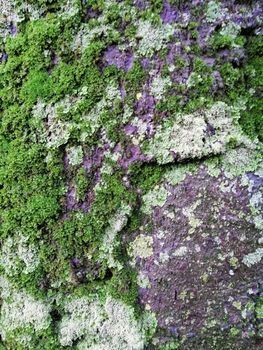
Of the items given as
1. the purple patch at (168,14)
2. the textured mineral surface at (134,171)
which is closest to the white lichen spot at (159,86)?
the textured mineral surface at (134,171)

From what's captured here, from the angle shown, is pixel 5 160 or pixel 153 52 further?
pixel 5 160

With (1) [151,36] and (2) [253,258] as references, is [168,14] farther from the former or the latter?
(2) [253,258]

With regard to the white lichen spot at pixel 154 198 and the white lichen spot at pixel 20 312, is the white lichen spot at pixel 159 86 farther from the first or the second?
the white lichen spot at pixel 20 312

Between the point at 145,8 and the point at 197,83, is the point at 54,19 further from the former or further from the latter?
the point at 197,83

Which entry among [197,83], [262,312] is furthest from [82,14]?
[262,312]

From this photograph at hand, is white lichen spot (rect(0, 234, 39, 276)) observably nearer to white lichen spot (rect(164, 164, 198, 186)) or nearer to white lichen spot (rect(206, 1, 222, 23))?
white lichen spot (rect(164, 164, 198, 186))

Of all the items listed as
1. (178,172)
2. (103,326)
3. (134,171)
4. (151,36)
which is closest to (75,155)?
(134,171)
